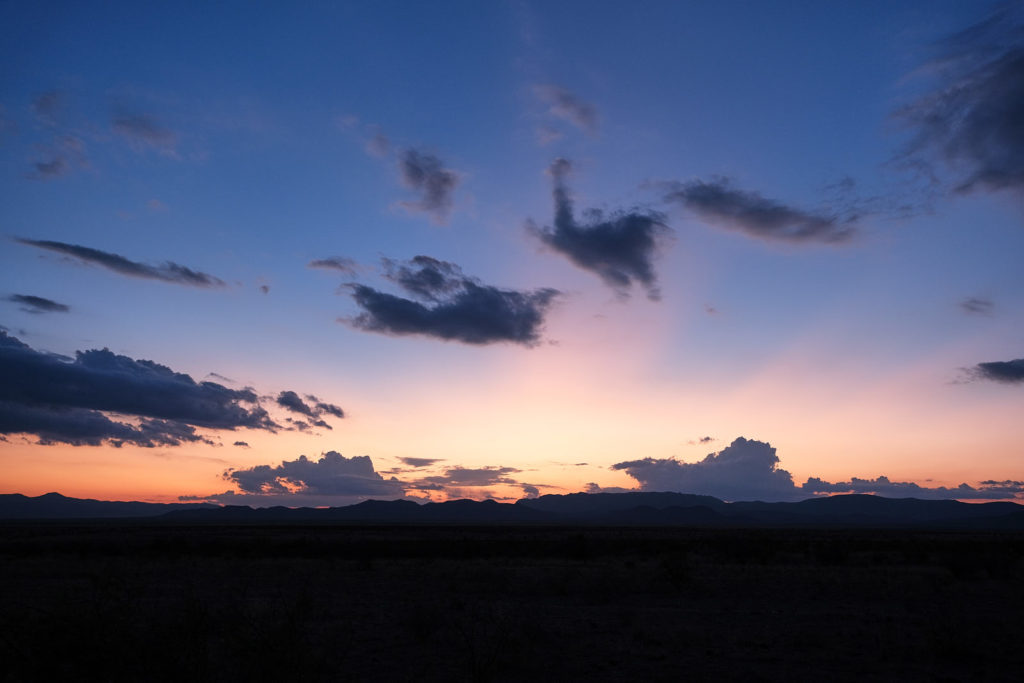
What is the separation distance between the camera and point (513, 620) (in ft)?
51.7

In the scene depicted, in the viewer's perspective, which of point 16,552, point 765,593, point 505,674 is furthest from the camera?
point 16,552

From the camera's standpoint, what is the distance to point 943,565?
32344 mm

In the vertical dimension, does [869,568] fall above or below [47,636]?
below

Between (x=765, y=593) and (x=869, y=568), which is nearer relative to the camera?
(x=765, y=593)

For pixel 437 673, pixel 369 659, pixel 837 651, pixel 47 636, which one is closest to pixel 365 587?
pixel 369 659

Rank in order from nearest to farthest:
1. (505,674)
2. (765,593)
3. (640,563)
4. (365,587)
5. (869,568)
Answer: (505,674) → (765,593) → (365,587) → (869,568) → (640,563)

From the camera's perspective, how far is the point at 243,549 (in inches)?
1683

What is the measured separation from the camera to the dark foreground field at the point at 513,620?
8.01 meters

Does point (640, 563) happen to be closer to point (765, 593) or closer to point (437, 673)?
point (765, 593)

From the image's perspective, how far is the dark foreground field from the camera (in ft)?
26.3

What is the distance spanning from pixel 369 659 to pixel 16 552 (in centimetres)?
4087

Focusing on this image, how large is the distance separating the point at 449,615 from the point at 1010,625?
1361 centimetres

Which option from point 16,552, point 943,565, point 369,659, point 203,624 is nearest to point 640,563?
point 943,565

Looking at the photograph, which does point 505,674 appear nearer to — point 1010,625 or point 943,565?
point 1010,625
